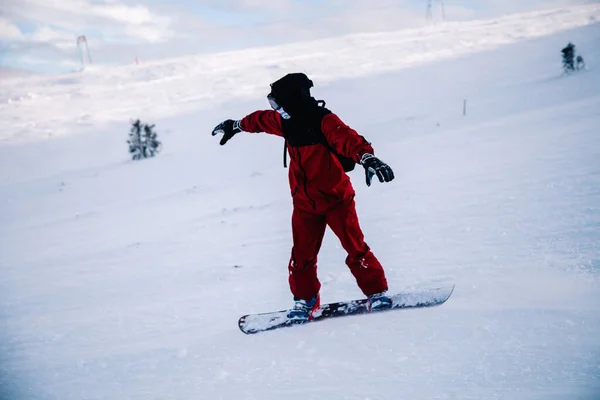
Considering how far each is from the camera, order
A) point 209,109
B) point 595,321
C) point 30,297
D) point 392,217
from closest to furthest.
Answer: point 595,321 → point 30,297 → point 392,217 → point 209,109

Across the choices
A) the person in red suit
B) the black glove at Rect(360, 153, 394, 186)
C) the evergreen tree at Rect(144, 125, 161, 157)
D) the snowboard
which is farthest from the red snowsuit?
the evergreen tree at Rect(144, 125, 161, 157)

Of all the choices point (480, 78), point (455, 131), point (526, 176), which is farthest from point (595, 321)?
point (480, 78)

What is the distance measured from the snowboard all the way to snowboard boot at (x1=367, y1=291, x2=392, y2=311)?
0.02 meters

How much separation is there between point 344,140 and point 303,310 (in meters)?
1.17

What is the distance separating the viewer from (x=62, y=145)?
28719mm

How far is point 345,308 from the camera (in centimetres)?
277

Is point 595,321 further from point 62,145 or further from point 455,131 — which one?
point 62,145

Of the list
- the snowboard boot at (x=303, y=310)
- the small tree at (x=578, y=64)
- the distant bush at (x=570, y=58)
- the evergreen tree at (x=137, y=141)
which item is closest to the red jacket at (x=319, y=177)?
the snowboard boot at (x=303, y=310)

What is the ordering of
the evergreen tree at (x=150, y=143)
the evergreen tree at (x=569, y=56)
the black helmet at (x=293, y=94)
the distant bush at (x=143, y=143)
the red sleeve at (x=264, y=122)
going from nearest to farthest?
the black helmet at (x=293, y=94)
the red sleeve at (x=264, y=122)
the evergreen tree at (x=569, y=56)
the distant bush at (x=143, y=143)
the evergreen tree at (x=150, y=143)

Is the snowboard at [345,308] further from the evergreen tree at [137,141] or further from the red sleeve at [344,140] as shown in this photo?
the evergreen tree at [137,141]

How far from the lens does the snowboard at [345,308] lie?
8.71 ft

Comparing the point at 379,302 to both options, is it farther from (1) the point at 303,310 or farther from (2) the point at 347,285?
(2) the point at 347,285

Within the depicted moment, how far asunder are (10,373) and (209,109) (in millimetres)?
30745

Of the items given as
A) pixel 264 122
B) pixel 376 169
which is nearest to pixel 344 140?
pixel 376 169
